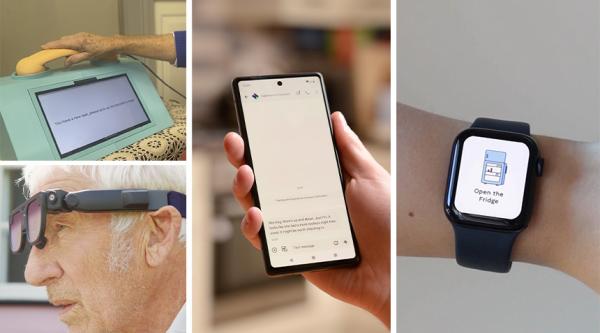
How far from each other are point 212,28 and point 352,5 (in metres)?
0.19

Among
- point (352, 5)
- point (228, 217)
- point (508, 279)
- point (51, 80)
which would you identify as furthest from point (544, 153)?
point (51, 80)

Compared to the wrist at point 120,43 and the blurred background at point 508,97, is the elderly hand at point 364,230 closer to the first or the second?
the blurred background at point 508,97

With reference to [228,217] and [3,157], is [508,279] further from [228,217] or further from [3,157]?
[3,157]

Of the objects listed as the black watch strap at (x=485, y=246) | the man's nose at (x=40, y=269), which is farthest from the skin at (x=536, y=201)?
the man's nose at (x=40, y=269)

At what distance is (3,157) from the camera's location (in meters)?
0.86

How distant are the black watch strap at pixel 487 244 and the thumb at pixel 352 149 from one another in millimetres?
138

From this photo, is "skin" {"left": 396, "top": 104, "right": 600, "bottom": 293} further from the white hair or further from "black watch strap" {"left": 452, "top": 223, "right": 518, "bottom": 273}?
the white hair

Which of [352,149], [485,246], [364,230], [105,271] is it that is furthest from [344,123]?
[105,271]

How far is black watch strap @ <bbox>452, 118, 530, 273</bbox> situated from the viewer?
0.92 meters

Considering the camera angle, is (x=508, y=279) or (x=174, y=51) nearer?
(x=174, y=51)

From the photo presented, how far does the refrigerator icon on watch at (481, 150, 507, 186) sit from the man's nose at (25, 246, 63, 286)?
0.56m

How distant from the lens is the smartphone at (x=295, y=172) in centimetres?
92

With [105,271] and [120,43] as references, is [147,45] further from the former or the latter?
[105,271]

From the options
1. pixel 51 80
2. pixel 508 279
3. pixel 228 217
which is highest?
pixel 51 80
